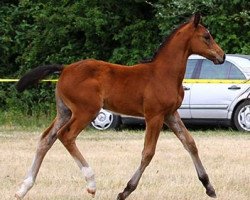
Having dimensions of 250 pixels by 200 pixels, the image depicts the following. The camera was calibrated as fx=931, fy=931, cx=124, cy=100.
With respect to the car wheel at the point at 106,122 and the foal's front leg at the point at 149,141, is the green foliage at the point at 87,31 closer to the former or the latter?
the car wheel at the point at 106,122

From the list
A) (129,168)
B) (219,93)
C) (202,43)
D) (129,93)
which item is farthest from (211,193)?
(219,93)

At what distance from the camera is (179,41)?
31.9ft

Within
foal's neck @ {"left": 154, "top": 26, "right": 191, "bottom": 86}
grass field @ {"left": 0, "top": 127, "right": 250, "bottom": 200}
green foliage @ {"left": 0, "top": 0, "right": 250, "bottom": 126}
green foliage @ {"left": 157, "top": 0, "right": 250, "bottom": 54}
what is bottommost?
green foliage @ {"left": 0, "top": 0, "right": 250, "bottom": 126}

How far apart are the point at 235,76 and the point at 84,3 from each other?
23.7 feet

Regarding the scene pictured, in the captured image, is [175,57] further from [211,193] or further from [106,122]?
[106,122]

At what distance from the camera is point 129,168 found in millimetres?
12305

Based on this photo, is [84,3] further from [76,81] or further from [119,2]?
[76,81]

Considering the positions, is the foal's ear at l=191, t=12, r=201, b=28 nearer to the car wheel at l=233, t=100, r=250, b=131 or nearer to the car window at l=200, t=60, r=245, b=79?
the car wheel at l=233, t=100, r=250, b=131

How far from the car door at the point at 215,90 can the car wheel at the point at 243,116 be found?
236mm

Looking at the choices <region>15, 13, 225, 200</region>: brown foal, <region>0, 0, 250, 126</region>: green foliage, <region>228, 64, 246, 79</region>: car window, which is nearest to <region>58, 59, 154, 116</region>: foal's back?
<region>15, 13, 225, 200</region>: brown foal

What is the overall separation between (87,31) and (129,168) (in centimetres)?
1350

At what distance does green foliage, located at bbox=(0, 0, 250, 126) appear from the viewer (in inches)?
938

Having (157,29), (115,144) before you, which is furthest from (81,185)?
(157,29)

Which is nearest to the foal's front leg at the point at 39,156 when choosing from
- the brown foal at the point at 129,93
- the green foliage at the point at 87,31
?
the brown foal at the point at 129,93
